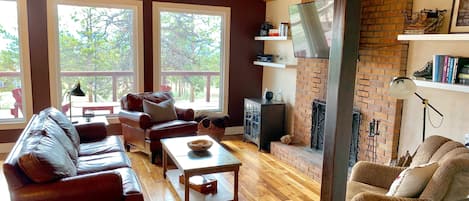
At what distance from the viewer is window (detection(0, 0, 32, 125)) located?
178 inches

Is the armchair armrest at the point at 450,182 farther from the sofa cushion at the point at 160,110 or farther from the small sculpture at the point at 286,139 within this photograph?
the sofa cushion at the point at 160,110

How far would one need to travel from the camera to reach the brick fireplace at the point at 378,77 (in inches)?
137

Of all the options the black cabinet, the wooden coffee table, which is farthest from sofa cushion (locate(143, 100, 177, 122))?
the black cabinet

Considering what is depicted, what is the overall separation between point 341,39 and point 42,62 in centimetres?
421

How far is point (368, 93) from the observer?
3.83m

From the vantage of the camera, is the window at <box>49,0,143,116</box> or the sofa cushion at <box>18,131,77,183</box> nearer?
the sofa cushion at <box>18,131,77,183</box>

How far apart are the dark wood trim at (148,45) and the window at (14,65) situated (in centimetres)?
152

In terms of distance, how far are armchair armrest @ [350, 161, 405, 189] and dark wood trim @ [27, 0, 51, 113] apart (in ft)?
13.6

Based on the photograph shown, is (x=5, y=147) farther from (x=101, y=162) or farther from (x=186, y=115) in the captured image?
(x=101, y=162)

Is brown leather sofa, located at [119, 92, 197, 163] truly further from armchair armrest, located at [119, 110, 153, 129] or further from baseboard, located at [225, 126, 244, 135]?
baseboard, located at [225, 126, 244, 135]

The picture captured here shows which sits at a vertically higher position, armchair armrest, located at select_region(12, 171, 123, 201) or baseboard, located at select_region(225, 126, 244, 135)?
armchair armrest, located at select_region(12, 171, 123, 201)

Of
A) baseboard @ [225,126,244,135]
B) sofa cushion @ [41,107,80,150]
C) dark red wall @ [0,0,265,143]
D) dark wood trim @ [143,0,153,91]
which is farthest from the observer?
baseboard @ [225,126,244,135]

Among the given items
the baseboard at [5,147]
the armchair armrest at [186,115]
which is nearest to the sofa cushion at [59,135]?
the armchair armrest at [186,115]

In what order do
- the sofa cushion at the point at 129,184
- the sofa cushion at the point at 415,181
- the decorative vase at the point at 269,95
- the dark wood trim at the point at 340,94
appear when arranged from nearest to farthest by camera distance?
the dark wood trim at the point at 340,94 → the sofa cushion at the point at 415,181 → the sofa cushion at the point at 129,184 → the decorative vase at the point at 269,95
